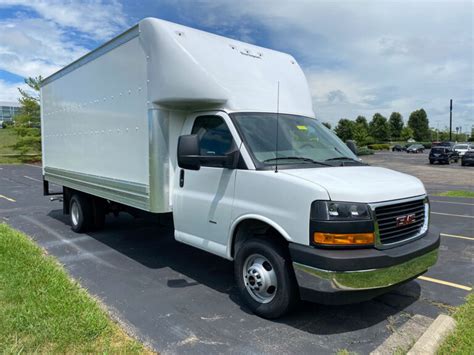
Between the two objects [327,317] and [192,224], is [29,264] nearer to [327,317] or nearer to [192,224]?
[192,224]

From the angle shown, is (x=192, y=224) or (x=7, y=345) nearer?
(x=7, y=345)

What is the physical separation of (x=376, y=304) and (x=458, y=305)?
0.95m

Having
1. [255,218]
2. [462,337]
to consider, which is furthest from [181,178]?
[462,337]

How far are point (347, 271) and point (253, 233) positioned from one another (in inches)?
48.2

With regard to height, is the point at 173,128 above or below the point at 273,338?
above

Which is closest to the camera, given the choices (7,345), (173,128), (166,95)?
(7,345)

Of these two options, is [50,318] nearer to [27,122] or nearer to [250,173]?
[250,173]

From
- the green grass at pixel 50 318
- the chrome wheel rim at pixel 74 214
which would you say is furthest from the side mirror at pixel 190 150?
the chrome wheel rim at pixel 74 214

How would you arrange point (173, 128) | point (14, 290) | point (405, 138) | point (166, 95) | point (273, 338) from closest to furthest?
point (273, 338), point (14, 290), point (166, 95), point (173, 128), point (405, 138)

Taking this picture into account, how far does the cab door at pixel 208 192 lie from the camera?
4.50 meters

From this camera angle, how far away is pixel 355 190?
11.6 feet

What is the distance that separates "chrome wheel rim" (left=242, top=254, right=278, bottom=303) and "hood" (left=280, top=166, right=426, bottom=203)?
1.00 m

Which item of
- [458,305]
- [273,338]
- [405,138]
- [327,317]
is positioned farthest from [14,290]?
[405,138]

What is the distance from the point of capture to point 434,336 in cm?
352
